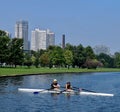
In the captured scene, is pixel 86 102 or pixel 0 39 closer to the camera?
pixel 86 102

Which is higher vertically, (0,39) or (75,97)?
(0,39)

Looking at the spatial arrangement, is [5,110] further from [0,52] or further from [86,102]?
[0,52]

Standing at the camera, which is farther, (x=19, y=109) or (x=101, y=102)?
(x=101, y=102)

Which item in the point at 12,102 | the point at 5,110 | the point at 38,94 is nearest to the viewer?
the point at 5,110

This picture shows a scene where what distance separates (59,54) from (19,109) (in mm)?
140294

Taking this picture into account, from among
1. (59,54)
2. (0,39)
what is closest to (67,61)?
(59,54)

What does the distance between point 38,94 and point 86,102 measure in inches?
412

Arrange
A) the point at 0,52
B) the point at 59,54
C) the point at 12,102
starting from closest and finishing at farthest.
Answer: the point at 12,102 → the point at 0,52 → the point at 59,54

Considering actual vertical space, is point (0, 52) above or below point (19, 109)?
above

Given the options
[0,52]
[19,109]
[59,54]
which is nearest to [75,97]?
[19,109]

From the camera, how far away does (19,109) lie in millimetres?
36344

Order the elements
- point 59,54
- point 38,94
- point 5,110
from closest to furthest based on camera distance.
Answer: point 5,110 → point 38,94 → point 59,54

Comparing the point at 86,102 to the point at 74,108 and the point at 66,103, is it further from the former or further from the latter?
the point at 74,108

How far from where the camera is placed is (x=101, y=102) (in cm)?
4419
